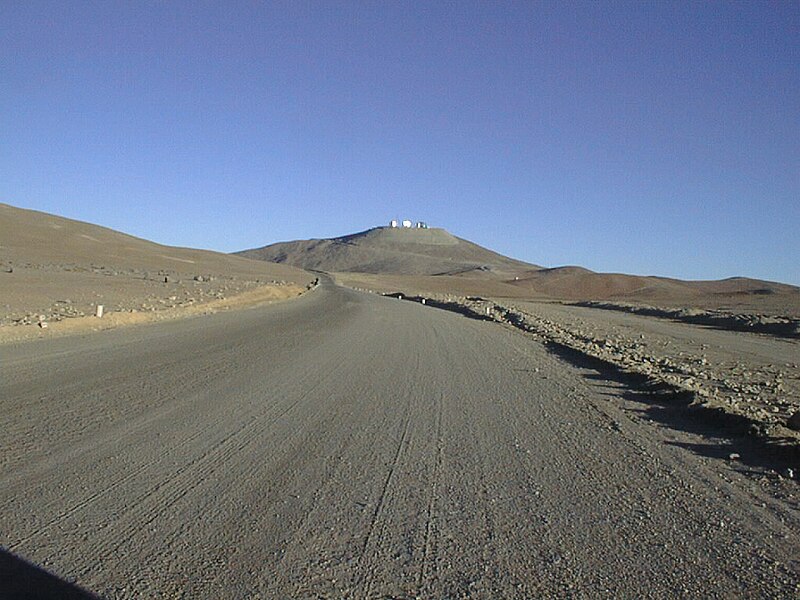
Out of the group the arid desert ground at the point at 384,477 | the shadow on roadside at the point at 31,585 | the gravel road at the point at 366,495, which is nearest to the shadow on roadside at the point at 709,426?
the arid desert ground at the point at 384,477

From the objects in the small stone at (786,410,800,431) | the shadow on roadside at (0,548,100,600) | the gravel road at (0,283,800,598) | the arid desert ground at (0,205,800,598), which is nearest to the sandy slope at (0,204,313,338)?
the arid desert ground at (0,205,800,598)

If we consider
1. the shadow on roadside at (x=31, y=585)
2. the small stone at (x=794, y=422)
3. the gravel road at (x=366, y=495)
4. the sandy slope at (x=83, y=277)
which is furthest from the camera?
the sandy slope at (x=83, y=277)

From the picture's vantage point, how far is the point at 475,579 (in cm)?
499

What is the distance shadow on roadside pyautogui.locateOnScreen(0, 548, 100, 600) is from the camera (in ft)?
14.6

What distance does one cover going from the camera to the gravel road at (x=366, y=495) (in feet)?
16.4

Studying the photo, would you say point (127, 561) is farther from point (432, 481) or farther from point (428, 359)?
point (428, 359)

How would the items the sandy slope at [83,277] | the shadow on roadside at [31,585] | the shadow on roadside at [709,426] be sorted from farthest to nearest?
1. the sandy slope at [83,277]
2. the shadow on roadside at [709,426]
3. the shadow on roadside at [31,585]

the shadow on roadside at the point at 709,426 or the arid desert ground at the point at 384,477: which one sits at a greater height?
the shadow on roadside at the point at 709,426

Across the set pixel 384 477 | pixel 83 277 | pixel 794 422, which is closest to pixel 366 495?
pixel 384 477

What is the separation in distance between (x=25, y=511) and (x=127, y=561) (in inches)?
52.9

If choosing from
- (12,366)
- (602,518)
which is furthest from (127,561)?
(12,366)

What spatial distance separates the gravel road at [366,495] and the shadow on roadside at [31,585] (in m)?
0.05

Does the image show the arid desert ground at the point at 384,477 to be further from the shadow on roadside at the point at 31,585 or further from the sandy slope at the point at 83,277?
the sandy slope at the point at 83,277

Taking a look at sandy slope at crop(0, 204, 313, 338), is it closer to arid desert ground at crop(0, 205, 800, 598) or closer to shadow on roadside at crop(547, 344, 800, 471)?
arid desert ground at crop(0, 205, 800, 598)
